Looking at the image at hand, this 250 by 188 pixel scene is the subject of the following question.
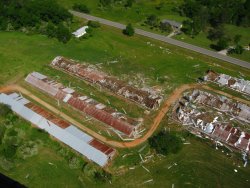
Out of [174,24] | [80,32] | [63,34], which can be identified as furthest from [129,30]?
[63,34]

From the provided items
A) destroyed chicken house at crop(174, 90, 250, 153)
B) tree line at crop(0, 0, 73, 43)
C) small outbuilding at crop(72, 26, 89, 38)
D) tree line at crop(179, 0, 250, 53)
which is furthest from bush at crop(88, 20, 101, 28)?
destroyed chicken house at crop(174, 90, 250, 153)

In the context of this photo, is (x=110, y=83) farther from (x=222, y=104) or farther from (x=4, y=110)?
(x=222, y=104)

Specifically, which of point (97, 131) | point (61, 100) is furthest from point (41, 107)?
point (97, 131)

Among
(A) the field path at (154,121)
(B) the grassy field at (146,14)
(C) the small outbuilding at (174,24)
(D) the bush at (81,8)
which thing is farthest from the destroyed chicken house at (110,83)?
(C) the small outbuilding at (174,24)

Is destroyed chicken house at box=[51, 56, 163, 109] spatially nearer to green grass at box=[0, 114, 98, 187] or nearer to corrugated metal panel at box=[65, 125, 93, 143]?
corrugated metal panel at box=[65, 125, 93, 143]

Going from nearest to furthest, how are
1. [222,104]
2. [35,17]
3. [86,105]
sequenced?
[86,105]
[222,104]
[35,17]

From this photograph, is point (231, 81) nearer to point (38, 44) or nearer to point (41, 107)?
point (41, 107)
